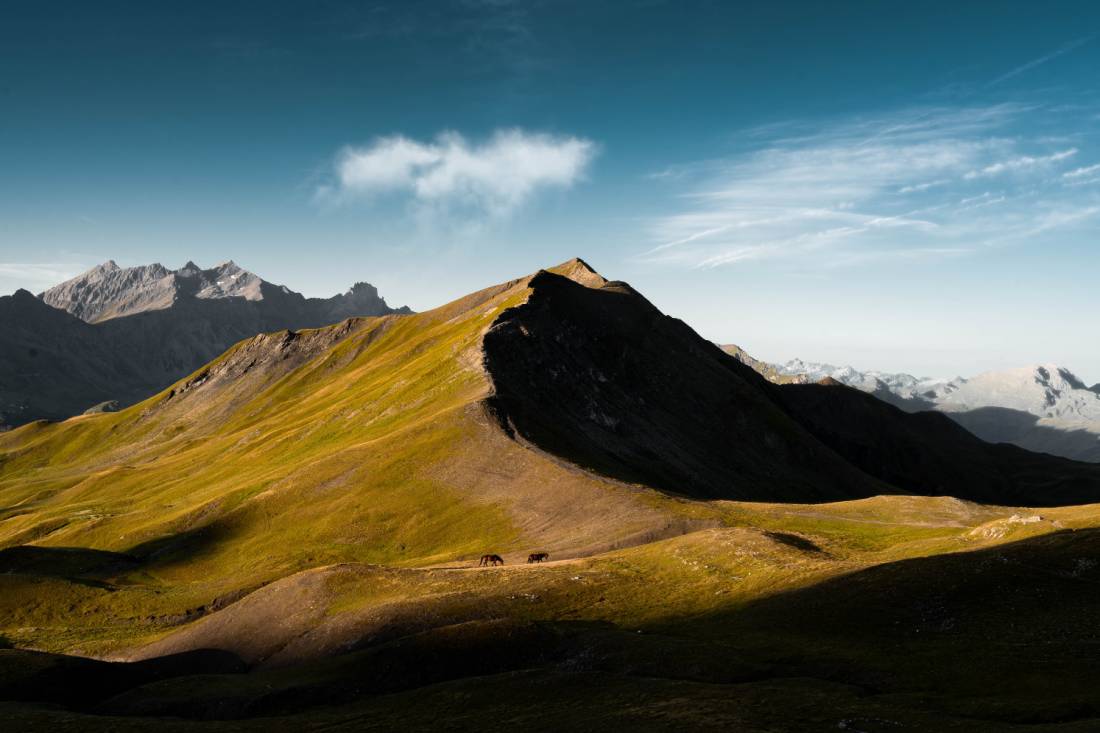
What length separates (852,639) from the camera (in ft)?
144

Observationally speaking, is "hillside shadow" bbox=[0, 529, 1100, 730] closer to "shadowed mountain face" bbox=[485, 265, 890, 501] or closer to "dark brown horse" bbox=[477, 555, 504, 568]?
"dark brown horse" bbox=[477, 555, 504, 568]

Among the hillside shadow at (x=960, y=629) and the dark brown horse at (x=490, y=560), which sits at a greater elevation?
the hillside shadow at (x=960, y=629)

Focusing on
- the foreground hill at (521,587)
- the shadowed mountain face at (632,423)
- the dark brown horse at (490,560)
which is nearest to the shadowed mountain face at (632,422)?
the shadowed mountain face at (632,423)

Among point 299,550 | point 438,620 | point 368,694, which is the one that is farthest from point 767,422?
point 368,694

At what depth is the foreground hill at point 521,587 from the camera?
37.8 m

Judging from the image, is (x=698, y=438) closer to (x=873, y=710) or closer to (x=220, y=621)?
(x=220, y=621)

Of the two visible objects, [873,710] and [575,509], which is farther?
[575,509]

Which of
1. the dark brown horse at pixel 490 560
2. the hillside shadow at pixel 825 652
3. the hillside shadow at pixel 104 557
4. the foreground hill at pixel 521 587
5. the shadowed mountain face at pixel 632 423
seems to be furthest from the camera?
the shadowed mountain face at pixel 632 423

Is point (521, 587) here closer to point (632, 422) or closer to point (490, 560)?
point (490, 560)

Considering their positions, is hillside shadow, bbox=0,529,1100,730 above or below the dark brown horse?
above

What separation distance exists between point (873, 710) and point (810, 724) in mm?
3397

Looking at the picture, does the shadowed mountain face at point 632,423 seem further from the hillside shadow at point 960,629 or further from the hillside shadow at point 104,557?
the hillside shadow at point 960,629

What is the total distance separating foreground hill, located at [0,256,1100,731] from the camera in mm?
37781

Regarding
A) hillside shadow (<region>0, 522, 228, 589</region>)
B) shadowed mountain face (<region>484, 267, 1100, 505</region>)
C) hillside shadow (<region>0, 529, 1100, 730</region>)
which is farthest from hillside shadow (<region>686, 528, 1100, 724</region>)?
hillside shadow (<region>0, 522, 228, 589</region>)
